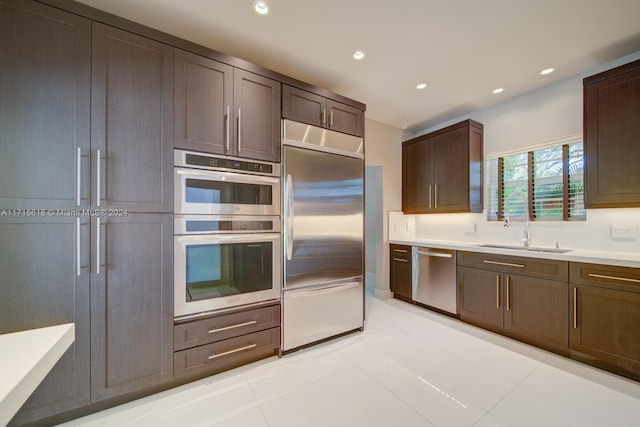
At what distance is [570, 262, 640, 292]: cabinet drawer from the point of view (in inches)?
71.6

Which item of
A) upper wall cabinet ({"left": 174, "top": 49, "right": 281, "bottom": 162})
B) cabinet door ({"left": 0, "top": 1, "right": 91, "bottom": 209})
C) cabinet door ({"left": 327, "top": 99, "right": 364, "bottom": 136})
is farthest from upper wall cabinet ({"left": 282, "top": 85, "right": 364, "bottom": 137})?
cabinet door ({"left": 0, "top": 1, "right": 91, "bottom": 209})

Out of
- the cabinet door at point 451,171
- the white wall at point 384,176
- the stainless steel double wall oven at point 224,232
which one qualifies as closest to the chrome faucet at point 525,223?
the cabinet door at point 451,171

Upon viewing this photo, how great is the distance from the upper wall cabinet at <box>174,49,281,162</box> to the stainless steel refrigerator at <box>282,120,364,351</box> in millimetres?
189

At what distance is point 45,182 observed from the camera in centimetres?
136

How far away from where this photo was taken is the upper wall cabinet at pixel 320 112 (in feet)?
7.22

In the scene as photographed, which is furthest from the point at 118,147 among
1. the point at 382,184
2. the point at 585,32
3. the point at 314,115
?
the point at 585,32

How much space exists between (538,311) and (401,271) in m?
1.58

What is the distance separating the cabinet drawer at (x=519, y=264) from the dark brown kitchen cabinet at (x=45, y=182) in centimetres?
341

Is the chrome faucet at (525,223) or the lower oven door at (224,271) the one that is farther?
the chrome faucet at (525,223)

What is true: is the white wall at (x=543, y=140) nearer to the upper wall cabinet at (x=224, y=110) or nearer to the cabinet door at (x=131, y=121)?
the upper wall cabinet at (x=224, y=110)

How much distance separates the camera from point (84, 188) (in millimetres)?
1443

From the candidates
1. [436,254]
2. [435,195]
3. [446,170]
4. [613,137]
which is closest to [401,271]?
[436,254]

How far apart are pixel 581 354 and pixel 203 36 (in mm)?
4158

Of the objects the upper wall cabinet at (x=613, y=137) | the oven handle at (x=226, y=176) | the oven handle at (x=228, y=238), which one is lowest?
the oven handle at (x=228, y=238)
